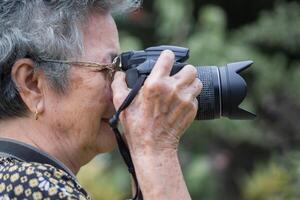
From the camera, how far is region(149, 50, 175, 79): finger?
6.78ft

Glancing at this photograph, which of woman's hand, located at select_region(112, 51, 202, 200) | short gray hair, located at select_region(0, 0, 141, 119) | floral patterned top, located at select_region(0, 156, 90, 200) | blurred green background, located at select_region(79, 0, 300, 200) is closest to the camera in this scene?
floral patterned top, located at select_region(0, 156, 90, 200)

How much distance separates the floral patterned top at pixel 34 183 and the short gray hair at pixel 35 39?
0.91 ft

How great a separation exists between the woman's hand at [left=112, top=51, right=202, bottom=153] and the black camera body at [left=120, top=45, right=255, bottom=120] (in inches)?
2.9

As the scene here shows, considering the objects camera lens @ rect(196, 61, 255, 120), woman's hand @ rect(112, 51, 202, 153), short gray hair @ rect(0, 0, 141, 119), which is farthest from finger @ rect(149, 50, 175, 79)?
short gray hair @ rect(0, 0, 141, 119)

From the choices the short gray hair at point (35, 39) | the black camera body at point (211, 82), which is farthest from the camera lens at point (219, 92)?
the short gray hair at point (35, 39)

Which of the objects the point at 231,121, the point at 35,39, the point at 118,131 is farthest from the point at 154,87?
the point at 231,121

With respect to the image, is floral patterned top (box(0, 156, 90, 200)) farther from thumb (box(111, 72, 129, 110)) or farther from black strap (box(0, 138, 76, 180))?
thumb (box(111, 72, 129, 110))

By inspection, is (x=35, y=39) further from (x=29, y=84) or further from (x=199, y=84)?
(x=199, y=84)

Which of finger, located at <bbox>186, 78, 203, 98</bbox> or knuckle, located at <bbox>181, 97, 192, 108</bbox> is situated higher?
finger, located at <bbox>186, 78, 203, 98</bbox>

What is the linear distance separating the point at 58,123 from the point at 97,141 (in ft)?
0.43

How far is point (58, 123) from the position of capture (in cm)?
221

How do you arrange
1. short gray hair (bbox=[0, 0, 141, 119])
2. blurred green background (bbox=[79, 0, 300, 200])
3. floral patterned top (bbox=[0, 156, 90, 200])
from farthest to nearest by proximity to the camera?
blurred green background (bbox=[79, 0, 300, 200]) < short gray hair (bbox=[0, 0, 141, 119]) < floral patterned top (bbox=[0, 156, 90, 200])

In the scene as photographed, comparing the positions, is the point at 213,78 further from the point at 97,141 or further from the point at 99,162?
the point at 99,162

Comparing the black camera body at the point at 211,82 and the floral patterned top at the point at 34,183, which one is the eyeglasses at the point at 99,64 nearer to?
the black camera body at the point at 211,82
